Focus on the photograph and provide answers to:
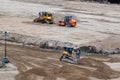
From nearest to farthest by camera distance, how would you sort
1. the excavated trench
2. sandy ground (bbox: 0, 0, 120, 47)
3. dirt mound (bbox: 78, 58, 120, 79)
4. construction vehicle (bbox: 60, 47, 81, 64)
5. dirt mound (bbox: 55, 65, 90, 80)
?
dirt mound (bbox: 55, 65, 90, 80) → dirt mound (bbox: 78, 58, 120, 79) → construction vehicle (bbox: 60, 47, 81, 64) → the excavated trench → sandy ground (bbox: 0, 0, 120, 47)

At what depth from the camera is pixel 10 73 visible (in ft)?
65.3

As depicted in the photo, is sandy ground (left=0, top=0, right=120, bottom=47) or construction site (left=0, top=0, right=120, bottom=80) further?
sandy ground (left=0, top=0, right=120, bottom=47)

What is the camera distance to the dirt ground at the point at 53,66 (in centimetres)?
1986

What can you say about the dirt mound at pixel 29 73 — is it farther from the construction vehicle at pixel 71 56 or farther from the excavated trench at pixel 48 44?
the excavated trench at pixel 48 44

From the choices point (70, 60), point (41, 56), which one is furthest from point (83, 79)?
point (41, 56)

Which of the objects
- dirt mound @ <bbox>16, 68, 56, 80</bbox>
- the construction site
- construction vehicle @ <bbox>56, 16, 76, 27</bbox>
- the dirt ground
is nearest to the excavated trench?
the construction site

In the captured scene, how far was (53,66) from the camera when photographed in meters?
22.1

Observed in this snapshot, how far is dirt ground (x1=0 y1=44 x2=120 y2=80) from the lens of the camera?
19.9 m

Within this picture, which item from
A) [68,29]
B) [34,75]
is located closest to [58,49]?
[34,75]

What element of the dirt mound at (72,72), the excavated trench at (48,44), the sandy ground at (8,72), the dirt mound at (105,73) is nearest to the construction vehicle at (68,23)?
the excavated trench at (48,44)

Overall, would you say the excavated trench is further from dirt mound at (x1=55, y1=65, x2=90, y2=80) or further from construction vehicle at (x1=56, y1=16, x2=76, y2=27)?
construction vehicle at (x1=56, y1=16, x2=76, y2=27)

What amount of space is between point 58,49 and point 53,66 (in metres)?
5.43

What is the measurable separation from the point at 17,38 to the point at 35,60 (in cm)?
724

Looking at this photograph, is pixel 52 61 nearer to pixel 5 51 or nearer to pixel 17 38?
pixel 5 51
